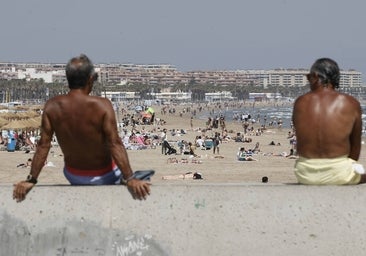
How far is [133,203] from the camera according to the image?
3.83 m

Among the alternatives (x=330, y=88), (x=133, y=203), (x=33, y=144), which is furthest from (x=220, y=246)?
(x=33, y=144)

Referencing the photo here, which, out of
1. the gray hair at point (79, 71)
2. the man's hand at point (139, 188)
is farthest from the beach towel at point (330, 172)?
the gray hair at point (79, 71)

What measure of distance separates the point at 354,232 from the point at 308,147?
55 centimetres

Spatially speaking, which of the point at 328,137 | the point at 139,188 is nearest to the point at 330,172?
the point at 328,137

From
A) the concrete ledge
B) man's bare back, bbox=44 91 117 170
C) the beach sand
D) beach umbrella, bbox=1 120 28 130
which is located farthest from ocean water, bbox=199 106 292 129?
the concrete ledge

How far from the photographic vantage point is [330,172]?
3.96m

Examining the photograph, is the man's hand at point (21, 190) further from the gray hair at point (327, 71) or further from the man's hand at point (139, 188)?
the gray hair at point (327, 71)

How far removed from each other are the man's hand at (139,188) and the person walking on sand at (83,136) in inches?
0.4

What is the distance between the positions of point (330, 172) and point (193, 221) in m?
0.76

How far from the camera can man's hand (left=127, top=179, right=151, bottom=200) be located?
380cm

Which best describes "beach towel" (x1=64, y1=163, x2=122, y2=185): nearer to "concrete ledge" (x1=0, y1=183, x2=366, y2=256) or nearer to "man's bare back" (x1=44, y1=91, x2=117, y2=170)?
"man's bare back" (x1=44, y1=91, x2=117, y2=170)

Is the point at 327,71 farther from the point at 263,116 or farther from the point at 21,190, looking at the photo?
the point at 263,116

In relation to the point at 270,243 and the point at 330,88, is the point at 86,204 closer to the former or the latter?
the point at 270,243

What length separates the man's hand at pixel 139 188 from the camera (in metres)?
3.80
